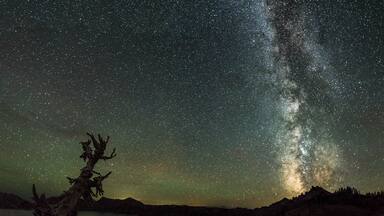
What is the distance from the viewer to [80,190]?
29.3 ft

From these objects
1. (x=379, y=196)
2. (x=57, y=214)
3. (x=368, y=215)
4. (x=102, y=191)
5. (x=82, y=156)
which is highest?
(x=379, y=196)

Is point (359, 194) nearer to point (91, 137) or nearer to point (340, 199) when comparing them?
point (340, 199)

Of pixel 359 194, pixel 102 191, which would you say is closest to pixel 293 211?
pixel 359 194

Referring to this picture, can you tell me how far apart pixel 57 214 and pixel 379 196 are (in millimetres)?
33783

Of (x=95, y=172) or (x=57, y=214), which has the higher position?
(x=95, y=172)

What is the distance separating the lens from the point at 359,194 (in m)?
36.2

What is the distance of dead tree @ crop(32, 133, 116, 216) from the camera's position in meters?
8.06

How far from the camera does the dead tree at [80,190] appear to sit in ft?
26.5

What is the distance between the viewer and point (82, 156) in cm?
946

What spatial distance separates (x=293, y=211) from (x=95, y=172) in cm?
3102

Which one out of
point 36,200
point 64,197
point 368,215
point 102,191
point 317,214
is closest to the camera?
point 36,200

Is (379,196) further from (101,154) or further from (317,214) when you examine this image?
(101,154)

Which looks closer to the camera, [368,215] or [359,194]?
[368,215]

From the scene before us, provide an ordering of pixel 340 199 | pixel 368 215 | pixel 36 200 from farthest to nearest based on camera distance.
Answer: pixel 340 199 < pixel 368 215 < pixel 36 200
